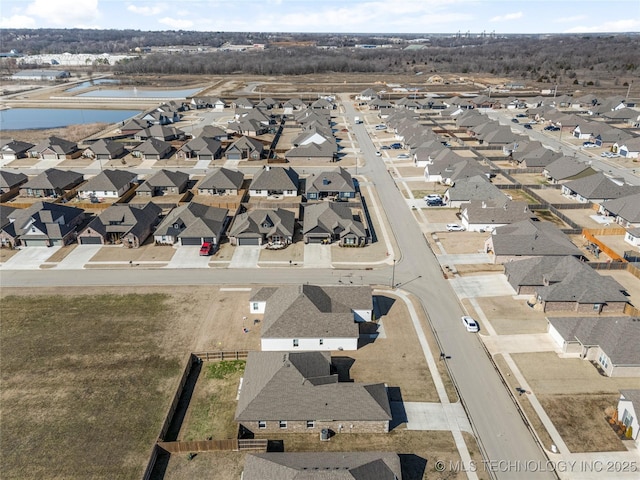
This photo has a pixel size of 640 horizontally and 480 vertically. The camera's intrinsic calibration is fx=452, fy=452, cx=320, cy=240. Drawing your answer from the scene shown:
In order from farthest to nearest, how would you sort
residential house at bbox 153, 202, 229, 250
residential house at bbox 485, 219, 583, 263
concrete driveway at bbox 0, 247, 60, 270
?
1. residential house at bbox 153, 202, 229, 250
2. concrete driveway at bbox 0, 247, 60, 270
3. residential house at bbox 485, 219, 583, 263

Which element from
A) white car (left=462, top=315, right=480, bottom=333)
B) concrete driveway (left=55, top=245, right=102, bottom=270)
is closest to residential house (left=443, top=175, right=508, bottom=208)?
white car (left=462, top=315, right=480, bottom=333)

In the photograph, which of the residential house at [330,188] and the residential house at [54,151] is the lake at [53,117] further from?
the residential house at [330,188]

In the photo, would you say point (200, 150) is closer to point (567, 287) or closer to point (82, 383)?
point (82, 383)

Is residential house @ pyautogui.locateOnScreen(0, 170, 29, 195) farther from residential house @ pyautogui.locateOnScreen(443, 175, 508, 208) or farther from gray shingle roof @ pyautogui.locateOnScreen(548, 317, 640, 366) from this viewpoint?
gray shingle roof @ pyautogui.locateOnScreen(548, 317, 640, 366)

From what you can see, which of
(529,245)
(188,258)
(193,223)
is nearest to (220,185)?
(193,223)

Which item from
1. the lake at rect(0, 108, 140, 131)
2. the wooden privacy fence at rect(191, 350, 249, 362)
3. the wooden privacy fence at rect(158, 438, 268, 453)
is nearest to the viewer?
the wooden privacy fence at rect(158, 438, 268, 453)

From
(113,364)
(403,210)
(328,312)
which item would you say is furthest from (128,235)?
(403,210)
